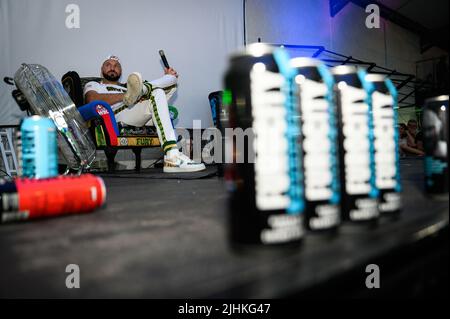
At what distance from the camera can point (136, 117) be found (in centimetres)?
284

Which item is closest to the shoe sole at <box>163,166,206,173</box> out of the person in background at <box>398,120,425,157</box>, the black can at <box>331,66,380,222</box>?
the black can at <box>331,66,380,222</box>

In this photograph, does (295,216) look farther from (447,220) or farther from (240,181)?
(447,220)

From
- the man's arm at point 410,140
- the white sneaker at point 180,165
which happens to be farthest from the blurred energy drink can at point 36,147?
the man's arm at point 410,140

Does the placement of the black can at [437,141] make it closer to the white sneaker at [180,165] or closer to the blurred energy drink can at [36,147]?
the blurred energy drink can at [36,147]

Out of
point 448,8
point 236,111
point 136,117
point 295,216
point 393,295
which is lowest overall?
point 393,295

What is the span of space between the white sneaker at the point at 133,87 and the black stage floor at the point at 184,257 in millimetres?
1693

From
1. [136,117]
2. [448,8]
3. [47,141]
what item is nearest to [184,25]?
[136,117]

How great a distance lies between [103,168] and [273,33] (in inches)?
109

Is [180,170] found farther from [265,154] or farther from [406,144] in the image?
[406,144]

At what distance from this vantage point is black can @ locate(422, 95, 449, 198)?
78 cm

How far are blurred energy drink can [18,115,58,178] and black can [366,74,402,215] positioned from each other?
850 mm

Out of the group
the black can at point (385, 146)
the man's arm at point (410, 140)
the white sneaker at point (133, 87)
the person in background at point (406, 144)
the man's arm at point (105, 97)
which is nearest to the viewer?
the black can at point (385, 146)

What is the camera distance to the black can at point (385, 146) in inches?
25.6

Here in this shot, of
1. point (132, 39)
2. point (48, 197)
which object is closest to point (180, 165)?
point (48, 197)
